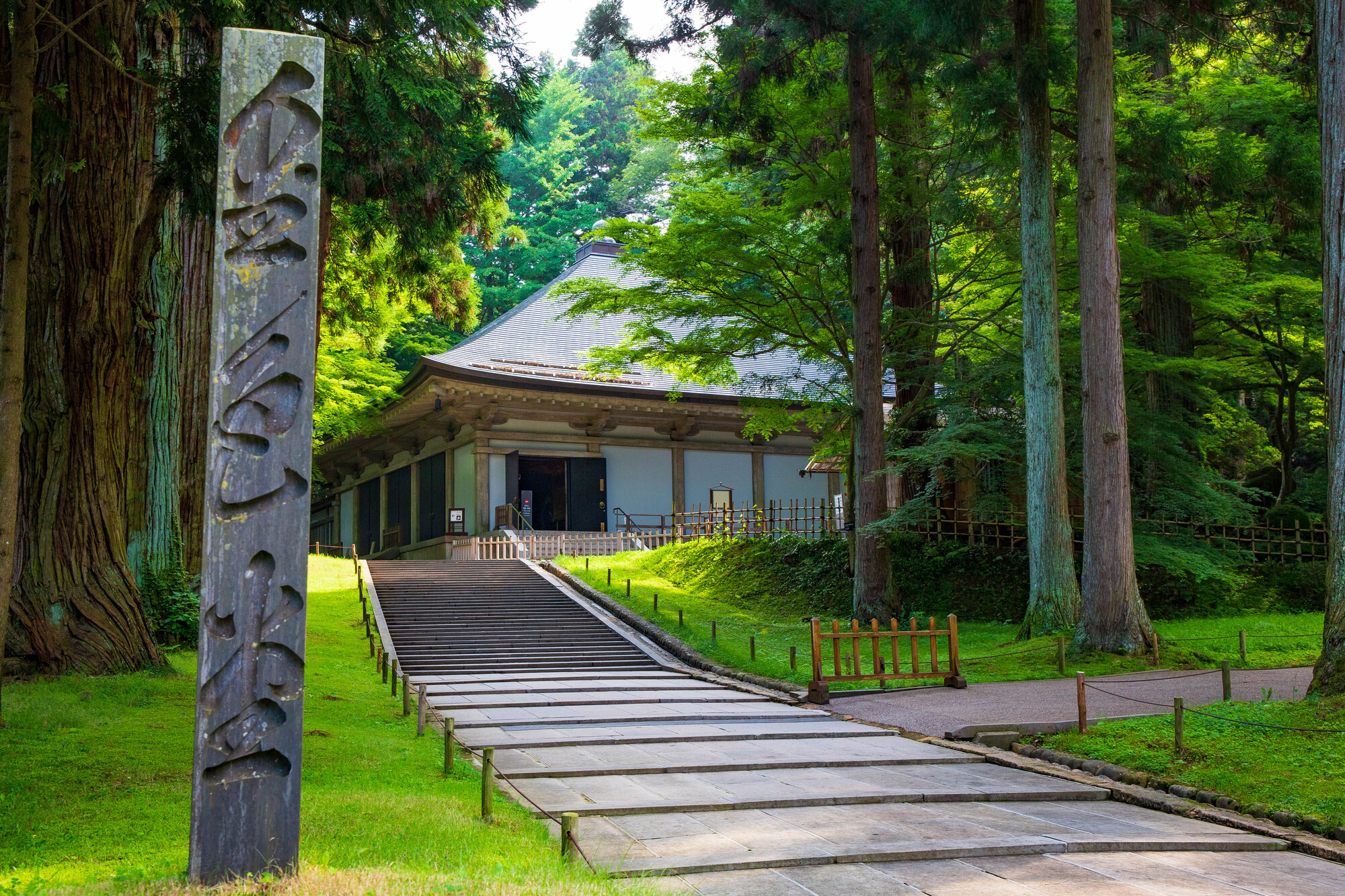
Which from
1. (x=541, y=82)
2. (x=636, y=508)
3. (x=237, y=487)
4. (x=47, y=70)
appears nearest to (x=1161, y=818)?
(x=237, y=487)

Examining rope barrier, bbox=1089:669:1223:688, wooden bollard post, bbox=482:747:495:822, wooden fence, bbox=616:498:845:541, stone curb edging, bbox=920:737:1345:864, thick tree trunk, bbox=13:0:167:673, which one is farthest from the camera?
wooden fence, bbox=616:498:845:541

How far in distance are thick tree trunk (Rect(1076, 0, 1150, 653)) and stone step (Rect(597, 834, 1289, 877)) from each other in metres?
6.41

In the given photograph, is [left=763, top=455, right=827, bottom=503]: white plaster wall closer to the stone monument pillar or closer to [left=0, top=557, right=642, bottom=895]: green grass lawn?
[left=0, top=557, right=642, bottom=895]: green grass lawn

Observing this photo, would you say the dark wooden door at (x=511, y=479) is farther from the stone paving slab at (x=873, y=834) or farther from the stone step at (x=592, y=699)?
the stone paving slab at (x=873, y=834)

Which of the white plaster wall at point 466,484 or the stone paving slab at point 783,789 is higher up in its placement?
the white plaster wall at point 466,484

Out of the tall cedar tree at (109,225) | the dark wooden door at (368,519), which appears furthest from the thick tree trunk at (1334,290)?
the dark wooden door at (368,519)

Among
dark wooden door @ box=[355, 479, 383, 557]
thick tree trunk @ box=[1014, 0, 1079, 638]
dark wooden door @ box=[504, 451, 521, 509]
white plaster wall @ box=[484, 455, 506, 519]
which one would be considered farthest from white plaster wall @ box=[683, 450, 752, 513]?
thick tree trunk @ box=[1014, 0, 1079, 638]

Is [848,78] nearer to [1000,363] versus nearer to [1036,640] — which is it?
[1000,363]

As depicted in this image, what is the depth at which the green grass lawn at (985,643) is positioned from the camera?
1166cm

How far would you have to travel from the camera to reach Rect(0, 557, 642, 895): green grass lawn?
13.2 ft

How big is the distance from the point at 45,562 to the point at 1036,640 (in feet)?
35.8

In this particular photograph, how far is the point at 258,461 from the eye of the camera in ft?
14.0

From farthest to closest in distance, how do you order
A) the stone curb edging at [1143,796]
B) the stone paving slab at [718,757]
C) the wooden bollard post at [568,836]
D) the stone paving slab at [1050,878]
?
the stone paving slab at [718,757] → the stone curb edging at [1143,796] → the stone paving slab at [1050,878] → the wooden bollard post at [568,836]

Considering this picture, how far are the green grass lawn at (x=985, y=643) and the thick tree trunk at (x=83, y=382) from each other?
7283 mm
